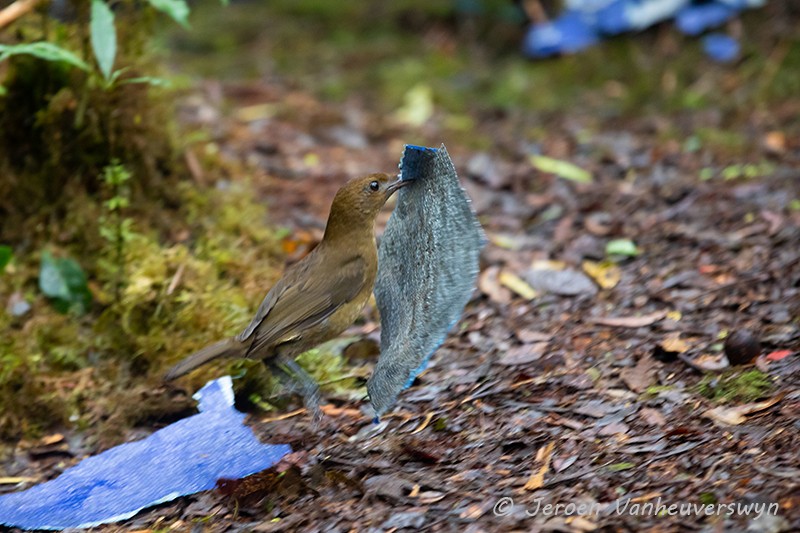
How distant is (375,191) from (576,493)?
1.59 meters

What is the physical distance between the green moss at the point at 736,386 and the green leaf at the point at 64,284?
9.67ft

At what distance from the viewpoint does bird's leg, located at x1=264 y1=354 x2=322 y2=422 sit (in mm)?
A: 4148

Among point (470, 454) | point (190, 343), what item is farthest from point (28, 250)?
point (470, 454)

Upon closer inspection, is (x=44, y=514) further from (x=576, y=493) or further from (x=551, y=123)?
(x=551, y=123)

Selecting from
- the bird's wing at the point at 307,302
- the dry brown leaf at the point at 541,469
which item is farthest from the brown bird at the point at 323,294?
the dry brown leaf at the point at 541,469

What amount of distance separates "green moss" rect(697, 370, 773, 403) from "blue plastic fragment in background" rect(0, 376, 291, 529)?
1.64 metres

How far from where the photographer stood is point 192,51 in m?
9.66

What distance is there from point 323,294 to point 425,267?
2.71 ft

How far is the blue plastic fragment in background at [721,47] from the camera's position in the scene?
8.16 m

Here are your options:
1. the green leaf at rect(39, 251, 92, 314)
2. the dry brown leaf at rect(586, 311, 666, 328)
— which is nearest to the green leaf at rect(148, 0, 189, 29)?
the green leaf at rect(39, 251, 92, 314)

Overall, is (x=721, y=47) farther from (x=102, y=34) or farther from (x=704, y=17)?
(x=102, y=34)

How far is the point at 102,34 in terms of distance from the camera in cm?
477

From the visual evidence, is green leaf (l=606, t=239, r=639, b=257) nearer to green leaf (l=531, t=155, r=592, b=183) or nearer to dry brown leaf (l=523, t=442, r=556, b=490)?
green leaf (l=531, t=155, r=592, b=183)

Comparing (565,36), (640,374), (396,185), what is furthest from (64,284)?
(565,36)
